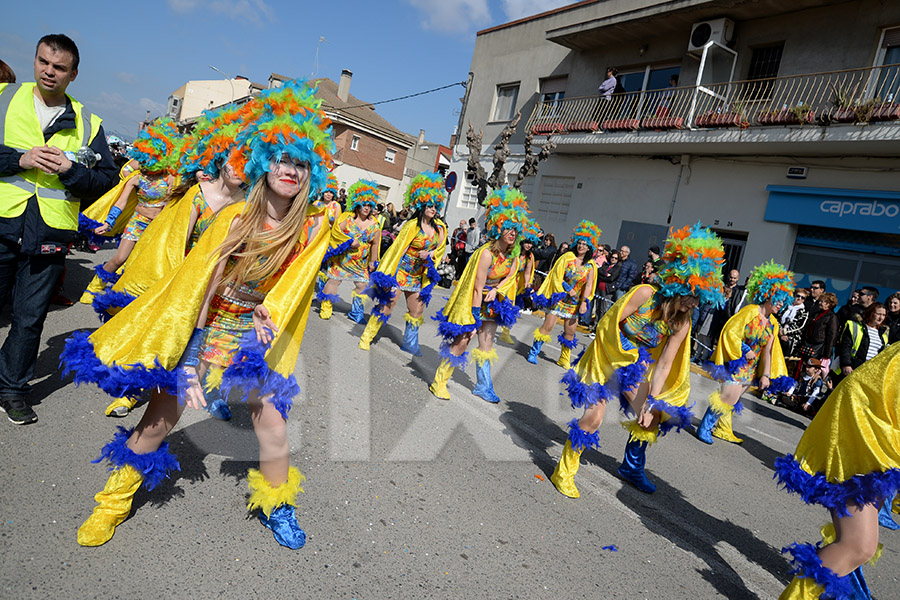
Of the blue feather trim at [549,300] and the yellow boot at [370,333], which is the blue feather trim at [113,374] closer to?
the yellow boot at [370,333]

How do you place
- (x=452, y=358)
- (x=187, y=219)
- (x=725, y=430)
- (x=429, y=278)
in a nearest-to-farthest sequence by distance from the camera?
(x=187, y=219) < (x=452, y=358) < (x=725, y=430) < (x=429, y=278)

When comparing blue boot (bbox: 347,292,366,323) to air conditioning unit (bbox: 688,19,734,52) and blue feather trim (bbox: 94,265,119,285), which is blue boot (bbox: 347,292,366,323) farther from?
air conditioning unit (bbox: 688,19,734,52)

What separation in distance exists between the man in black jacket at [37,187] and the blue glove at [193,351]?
1.58 m

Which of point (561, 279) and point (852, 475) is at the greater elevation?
point (561, 279)

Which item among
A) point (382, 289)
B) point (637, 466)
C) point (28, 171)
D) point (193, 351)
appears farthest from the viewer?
point (382, 289)

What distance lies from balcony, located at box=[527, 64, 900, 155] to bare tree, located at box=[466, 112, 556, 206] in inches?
33.9

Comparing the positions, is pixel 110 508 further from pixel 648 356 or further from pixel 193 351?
pixel 648 356

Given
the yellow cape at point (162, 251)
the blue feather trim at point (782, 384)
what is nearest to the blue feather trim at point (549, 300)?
the blue feather trim at point (782, 384)

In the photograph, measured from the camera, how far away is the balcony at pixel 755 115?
1148 cm

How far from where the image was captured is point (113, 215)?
6.42 meters

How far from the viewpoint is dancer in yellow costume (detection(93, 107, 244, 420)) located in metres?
3.09

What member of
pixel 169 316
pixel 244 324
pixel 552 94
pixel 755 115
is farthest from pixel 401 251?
pixel 552 94

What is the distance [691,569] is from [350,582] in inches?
89.8

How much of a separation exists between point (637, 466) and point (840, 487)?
2.04 metres
